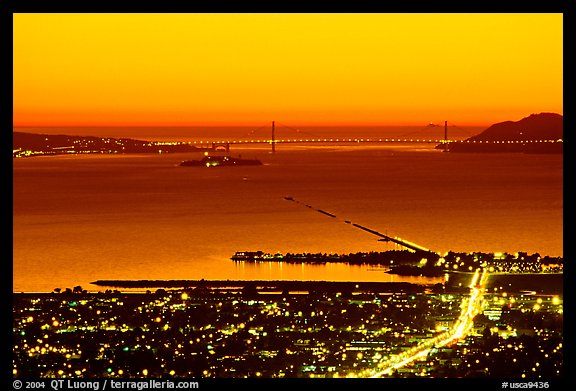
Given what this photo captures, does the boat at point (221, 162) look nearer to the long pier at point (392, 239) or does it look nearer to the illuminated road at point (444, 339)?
the long pier at point (392, 239)

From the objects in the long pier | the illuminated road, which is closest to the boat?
the long pier

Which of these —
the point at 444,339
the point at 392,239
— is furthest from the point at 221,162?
the point at 444,339

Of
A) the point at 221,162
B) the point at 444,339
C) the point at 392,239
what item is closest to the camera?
the point at 444,339

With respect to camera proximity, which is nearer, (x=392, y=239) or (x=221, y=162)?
(x=392, y=239)

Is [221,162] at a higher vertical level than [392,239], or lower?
higher

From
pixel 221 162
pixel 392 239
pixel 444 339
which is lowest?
pixel 392 239

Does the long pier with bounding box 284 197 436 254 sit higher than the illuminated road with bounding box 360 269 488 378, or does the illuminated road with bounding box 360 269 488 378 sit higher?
the illuminated road with bounding box 360 269 488 378

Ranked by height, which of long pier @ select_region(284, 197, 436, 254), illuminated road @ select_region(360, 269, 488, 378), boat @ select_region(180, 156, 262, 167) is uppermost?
illuminated road @ select_region(360, 269, 488, 378)

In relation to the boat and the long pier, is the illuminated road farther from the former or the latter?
the boat

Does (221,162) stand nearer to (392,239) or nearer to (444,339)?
(392,239)
